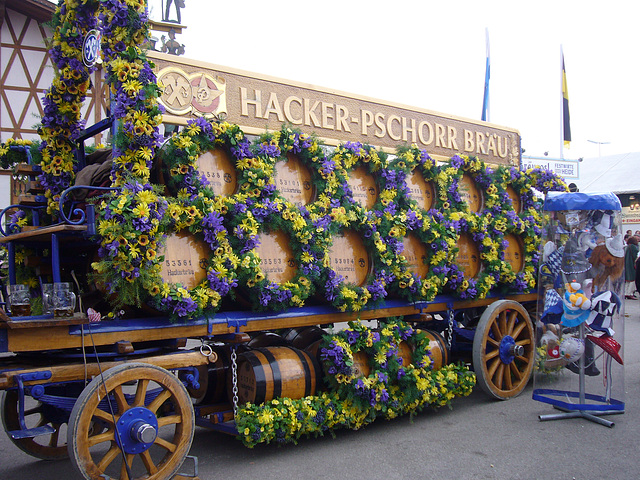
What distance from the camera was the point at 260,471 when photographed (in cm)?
454

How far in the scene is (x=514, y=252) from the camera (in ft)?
24.4

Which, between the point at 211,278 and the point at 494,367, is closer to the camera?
the point at 211,278

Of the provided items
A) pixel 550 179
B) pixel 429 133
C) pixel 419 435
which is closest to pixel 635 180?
pixel 550 179

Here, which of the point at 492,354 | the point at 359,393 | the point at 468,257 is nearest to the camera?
the point at 359,393

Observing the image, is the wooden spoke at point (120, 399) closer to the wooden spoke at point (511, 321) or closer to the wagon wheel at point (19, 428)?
the wagon wheel at point (19, 428)

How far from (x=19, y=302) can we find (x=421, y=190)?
409cm

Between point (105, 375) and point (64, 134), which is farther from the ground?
point (64, 134)

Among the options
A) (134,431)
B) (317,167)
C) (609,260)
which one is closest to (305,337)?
(317,167)

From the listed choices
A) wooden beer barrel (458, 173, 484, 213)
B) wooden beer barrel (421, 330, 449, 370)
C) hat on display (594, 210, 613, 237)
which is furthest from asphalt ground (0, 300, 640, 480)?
wooden beer barrel (458, 173, 484, 213)

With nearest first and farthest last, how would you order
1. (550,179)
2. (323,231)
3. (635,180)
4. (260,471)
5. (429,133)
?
(260,471) < (323,231) < (429,133) < (550,179) < (635,180)

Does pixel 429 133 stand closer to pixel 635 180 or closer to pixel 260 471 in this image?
pixel 260 471

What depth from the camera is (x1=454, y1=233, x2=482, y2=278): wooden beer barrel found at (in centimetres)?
676

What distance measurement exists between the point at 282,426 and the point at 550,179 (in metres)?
5.06

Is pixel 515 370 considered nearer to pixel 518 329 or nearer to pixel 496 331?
pixel 518 329
